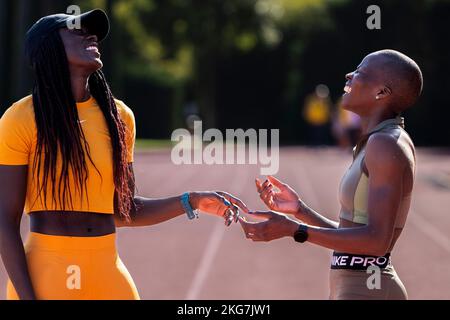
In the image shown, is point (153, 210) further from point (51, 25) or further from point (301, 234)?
point (51, 25)

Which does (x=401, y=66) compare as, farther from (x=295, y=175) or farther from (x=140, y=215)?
(x=295, y=175)

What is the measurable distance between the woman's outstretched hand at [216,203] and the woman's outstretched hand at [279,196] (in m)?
0.10

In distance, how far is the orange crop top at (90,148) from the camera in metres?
3.26

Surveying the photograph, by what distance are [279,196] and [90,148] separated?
0.93 m

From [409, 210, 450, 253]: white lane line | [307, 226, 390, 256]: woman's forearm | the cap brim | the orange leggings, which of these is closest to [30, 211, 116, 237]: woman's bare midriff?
the orange leggings

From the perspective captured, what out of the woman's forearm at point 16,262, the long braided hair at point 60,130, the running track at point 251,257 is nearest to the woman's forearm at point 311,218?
the long braided hair at point 60,130

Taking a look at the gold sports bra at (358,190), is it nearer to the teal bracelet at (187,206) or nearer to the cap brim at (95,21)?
the teal bracelet at (187,206)

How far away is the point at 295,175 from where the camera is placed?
73.1ft

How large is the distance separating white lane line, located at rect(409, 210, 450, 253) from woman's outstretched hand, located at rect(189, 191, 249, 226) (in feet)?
27.6

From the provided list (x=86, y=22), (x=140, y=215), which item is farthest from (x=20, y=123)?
(x=140, y=215)

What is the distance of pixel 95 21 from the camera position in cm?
347

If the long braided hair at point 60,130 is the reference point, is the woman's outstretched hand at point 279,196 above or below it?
below

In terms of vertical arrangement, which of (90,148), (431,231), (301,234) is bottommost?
(431,231)

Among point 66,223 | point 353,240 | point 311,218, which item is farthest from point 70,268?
point 311,218
